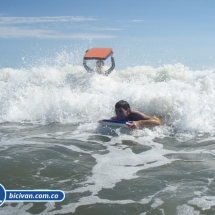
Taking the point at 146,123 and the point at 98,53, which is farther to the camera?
the point at 98,53

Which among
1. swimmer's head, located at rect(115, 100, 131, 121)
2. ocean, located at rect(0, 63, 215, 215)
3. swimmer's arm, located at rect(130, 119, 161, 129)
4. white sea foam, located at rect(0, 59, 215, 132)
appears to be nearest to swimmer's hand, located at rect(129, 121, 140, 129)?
swimmer's arm, located at rect(130, 119, 161, 129)

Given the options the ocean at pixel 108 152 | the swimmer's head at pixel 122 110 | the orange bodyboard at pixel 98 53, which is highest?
the orange bodyboard at pixel 98 53

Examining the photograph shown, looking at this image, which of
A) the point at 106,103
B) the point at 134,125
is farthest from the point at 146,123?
the point at 106,103

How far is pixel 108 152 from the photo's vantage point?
251 inches

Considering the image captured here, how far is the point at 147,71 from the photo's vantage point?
19125 millimetres

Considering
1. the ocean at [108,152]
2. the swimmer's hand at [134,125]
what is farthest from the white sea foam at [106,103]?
Answer: the swimmer's hand at [134,125]

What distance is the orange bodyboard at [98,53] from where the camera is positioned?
14.2 meters

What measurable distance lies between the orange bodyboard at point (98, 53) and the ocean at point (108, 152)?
63.4 inches

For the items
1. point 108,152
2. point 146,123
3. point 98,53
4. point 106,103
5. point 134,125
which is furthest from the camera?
point 98,53

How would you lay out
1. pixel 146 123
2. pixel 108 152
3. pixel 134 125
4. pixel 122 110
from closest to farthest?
pixel 108 152 < pixel 134 125 < pixel 122 110 < pixel 146 123

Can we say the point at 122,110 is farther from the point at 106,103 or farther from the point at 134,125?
the point at 106,103

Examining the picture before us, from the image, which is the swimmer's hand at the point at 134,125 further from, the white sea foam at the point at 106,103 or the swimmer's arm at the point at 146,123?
the white sea foam at the point at 106,103

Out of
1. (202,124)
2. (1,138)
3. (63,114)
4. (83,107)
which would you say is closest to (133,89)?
(83,107)

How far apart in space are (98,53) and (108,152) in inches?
350
